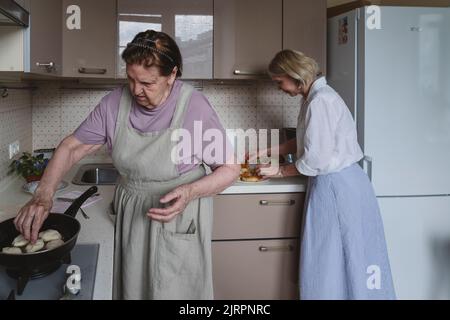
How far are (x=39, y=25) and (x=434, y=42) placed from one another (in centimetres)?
164

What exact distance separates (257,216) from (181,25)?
0.97 meters

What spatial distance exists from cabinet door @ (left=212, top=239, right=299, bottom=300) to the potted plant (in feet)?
2.64

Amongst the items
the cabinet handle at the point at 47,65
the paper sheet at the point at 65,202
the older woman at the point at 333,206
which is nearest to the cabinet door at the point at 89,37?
the cabinet handle at the point at 47,65

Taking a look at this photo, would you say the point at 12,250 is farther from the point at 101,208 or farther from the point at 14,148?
the point at 14,148

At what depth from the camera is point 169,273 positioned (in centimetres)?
132

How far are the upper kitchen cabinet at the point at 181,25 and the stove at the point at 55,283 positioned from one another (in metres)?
1.28

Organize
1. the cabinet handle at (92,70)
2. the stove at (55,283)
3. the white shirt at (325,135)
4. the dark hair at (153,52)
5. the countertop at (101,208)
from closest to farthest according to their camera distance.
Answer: the stove at (55,283) → the countertop at (101,208) → the dark hair at (153,52) → the white shirt at (325,135) → the cabinet handle at (92,70)

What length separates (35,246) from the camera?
103 cm

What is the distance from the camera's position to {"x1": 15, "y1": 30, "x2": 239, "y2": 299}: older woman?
129cm

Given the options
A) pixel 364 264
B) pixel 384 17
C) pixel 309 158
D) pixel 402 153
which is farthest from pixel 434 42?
pixel 364 264

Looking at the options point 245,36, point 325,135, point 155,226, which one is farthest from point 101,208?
point 245,36

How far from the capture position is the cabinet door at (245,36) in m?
2.16

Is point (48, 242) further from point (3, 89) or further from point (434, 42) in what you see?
point (434, 42)

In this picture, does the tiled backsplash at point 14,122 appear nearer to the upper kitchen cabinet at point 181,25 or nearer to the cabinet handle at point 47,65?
the cabinet handle at point 47,65
